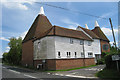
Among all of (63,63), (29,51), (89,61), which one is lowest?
(89,61)

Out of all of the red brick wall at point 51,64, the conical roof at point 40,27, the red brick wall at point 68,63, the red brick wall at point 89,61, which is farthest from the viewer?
the conical roof at point 40,27

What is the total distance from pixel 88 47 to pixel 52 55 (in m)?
11.4

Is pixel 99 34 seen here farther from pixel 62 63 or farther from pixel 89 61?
pixel 62 63

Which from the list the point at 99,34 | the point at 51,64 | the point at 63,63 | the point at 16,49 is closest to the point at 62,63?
the point at 63,63

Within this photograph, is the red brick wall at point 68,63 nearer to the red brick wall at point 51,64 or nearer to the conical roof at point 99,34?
the red brick wall at point 51,64

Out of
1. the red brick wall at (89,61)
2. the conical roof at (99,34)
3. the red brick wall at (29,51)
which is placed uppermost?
the conical roof at (99,34)

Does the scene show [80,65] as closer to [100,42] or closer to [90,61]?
[90,61]

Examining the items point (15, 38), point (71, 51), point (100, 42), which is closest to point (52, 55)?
point (71, 51)

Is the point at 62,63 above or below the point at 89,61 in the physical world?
above

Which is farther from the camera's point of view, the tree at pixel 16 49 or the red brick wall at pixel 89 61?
the tree at pixel 16 49

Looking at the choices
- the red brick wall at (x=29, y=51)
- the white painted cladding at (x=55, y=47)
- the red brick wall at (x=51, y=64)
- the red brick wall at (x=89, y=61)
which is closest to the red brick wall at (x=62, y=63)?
the red brick wall at (x=51, y=64)

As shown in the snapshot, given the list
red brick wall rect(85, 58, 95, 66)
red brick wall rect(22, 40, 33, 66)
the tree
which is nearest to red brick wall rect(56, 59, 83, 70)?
red brick wall rect(85, 58, 95, 66)

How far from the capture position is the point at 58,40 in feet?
70.0

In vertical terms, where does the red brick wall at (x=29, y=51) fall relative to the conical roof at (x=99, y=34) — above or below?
below
